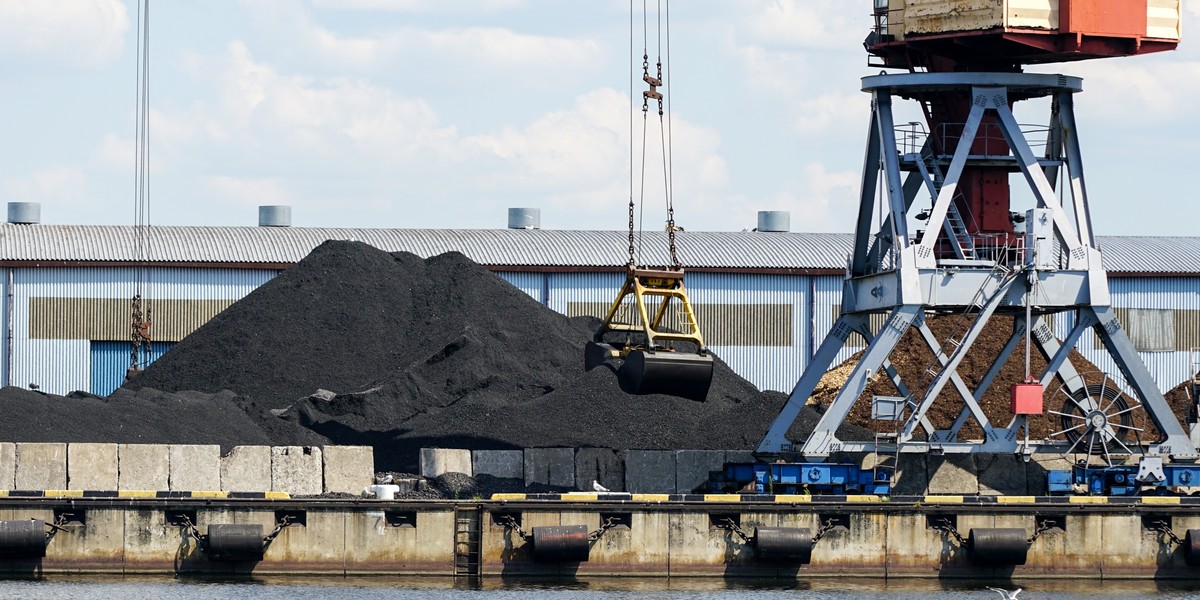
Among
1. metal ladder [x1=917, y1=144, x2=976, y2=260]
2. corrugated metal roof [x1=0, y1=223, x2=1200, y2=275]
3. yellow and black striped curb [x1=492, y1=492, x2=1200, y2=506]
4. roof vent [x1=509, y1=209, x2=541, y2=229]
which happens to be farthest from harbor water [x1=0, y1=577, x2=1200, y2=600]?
roof vent [x1=509, y1=209, x2=541, y2=229]

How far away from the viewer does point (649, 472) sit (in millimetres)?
41250

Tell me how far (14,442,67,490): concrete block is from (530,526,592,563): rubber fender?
8.68 meters

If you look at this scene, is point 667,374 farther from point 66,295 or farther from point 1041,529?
point 66,295

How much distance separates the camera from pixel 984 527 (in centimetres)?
3747

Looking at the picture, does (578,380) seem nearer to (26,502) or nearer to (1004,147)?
(1004,147)

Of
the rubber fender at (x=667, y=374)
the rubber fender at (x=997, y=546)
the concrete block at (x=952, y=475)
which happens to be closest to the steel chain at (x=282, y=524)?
the rubber fender at (x=667, y=374)

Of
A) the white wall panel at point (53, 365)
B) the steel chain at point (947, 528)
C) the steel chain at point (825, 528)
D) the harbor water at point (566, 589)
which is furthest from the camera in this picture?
the white wall panel at point (53, 365)

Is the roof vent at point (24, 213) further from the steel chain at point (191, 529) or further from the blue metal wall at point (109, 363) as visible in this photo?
the steel chain at point (191, 529)

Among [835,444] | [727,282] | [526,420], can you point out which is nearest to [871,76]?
[835,444]

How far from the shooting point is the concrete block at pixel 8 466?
123 ft

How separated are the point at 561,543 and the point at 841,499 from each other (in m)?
5.48

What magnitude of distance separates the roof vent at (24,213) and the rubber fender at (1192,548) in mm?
35759

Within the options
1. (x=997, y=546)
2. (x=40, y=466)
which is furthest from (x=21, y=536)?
(x=997, y=546)

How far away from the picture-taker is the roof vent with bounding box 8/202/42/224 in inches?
2399
